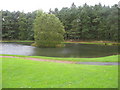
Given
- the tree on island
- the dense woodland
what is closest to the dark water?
the tree on island

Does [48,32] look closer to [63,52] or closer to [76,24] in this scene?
[63,52]

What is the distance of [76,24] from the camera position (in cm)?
6188

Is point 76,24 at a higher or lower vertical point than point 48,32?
higher

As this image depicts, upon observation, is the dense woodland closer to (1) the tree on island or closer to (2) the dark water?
(1) the tree on island

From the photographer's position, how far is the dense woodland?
188 ft

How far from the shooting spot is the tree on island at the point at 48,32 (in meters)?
42.2

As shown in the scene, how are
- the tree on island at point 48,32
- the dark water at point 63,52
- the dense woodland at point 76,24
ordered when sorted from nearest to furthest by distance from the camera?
the dark water at point 63,52
the tree on island at point 48,32
the dense woodland at point 76,24

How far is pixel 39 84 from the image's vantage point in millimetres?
6945

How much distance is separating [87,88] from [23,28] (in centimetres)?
6412

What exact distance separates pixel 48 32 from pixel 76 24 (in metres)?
22.0

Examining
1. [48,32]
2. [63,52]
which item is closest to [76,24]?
[48,32]

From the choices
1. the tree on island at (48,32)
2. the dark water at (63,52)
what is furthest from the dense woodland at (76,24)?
the dark water at (63,52)

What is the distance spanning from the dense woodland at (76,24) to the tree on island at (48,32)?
19.1 m

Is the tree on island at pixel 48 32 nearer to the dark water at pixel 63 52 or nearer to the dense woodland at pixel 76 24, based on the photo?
the dark water at pixel 63 52
